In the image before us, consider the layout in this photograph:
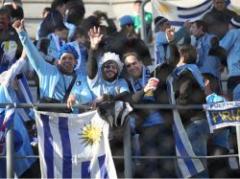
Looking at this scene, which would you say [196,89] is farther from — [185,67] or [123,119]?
[123,119]

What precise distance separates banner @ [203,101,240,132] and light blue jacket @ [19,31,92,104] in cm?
77

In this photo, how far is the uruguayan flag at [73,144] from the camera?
6.42 metres

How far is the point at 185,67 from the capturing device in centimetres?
674

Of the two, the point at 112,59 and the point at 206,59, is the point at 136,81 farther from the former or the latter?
the point at 206,59

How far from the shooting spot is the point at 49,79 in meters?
6.59

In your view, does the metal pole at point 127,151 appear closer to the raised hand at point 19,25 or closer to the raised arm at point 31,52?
the raised arm at point 31,52

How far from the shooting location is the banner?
6539 mm

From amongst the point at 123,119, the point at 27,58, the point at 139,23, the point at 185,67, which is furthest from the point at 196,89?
the point at 139,23

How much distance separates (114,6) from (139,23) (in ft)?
5.96

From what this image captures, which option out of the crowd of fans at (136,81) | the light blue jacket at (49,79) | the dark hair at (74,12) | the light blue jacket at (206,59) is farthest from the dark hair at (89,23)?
the light blue jacket at (206,59)

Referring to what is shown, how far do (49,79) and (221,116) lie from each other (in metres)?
1.11

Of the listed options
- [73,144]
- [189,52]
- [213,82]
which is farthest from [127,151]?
[213,82]

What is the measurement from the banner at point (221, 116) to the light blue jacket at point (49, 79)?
2.53 ft

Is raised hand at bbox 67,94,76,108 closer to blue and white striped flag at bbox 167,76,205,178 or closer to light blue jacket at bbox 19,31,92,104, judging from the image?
light blue jacket at bbox 19,31,92,104
